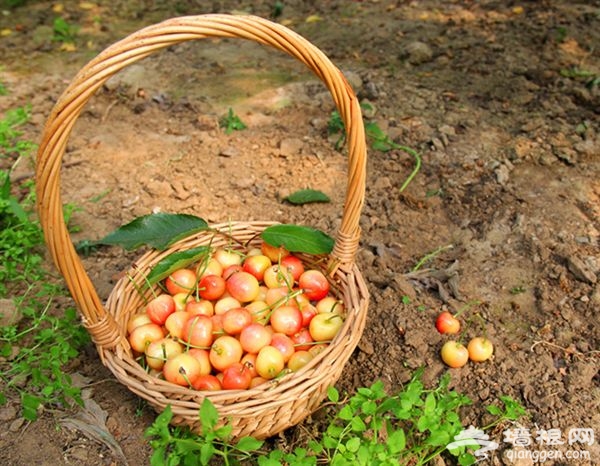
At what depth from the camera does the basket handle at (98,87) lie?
1584mm

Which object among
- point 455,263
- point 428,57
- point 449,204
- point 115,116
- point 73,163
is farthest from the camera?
point 428,57

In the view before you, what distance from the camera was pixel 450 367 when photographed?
221 cm

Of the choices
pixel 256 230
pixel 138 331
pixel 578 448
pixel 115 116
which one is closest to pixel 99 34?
pixel 115 116

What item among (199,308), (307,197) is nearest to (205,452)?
(199,308)

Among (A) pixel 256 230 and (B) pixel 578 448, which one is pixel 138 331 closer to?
(A) pixel 256 230

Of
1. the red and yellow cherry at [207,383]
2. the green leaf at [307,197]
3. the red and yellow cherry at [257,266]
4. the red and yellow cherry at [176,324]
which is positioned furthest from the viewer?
the green leaf at [307,197]

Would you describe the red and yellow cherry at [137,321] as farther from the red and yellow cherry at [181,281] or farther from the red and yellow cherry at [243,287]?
the red and yellow cherry at [243,287]

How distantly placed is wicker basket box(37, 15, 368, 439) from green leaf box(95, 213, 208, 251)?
0.83 feet

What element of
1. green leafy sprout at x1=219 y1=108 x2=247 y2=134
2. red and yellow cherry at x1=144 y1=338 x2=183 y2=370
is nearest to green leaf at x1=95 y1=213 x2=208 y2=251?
red and yellow cherry at x1=144 y1=338 x2=183 y2=370

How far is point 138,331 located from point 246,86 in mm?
2358

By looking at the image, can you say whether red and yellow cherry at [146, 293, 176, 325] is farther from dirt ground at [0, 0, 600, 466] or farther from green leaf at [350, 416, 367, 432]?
green leaf at [350, 416, 367, 432]

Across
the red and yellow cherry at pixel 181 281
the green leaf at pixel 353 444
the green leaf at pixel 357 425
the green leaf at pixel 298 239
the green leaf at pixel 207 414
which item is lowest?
the green leaf at pixel 357 425

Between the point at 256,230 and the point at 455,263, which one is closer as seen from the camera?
the point at 256,230

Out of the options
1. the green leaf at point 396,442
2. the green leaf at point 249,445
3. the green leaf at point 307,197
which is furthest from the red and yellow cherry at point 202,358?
the green leaf at point 307,197
